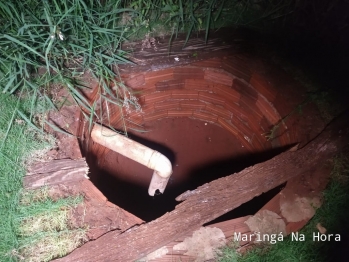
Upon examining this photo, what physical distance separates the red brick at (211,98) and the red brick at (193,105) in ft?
0.34

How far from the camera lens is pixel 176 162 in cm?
354

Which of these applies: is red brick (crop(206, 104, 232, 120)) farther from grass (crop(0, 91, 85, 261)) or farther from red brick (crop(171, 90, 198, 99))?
grass (crop(0, 91, 85, 261))

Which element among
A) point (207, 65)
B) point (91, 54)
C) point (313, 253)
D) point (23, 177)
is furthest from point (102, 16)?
point (313, 253)

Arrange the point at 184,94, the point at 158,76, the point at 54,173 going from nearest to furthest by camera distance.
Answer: the point at 54,173 → the point at 158,76 → the point at 184,94

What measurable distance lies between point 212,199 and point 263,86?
3.87ft

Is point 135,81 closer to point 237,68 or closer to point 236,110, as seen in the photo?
point 237,68

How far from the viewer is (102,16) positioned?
2195 mm

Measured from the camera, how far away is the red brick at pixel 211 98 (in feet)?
10.2

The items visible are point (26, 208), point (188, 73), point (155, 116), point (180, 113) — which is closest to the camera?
point (26, 208)

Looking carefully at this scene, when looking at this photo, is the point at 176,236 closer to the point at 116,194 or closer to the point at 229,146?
the point at 116,194

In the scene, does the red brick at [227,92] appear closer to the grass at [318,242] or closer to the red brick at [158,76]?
the red brick at [158,76]

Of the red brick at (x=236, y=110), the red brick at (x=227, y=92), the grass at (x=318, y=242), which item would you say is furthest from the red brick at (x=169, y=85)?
the grass at (x=318, y=242)

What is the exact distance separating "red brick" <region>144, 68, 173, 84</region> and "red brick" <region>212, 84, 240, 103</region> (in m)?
0.49

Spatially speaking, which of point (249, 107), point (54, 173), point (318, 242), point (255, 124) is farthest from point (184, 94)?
point (318, 242)
